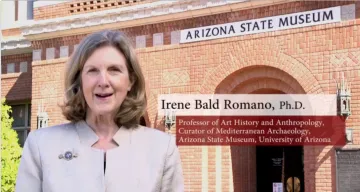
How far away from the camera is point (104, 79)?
7.05ft

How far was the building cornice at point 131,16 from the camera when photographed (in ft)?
39.6

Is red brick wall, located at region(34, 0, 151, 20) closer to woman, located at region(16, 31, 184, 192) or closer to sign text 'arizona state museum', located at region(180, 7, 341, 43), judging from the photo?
sign text 'arizona state museum', located at region(180, 7, 341, 43)

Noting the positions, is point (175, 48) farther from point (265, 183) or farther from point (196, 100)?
point (265, 183)

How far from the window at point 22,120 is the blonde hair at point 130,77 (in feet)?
46.8

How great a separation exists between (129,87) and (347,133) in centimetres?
900

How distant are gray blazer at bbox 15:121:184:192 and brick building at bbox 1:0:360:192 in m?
8.94

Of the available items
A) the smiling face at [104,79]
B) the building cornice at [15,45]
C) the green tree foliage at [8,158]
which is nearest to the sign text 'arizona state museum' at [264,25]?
the green tree foliage at [8,158]

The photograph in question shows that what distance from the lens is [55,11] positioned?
47.6 ft

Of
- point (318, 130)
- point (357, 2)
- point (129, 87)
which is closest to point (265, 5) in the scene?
point (357, 2)

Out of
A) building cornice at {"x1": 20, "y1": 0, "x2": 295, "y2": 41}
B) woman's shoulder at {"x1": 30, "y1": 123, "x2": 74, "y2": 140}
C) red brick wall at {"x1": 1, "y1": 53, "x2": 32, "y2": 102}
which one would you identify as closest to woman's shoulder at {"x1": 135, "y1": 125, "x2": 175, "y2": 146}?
woman's shoulder at {"x1": 30, "y1": 123, "x2": 74, "y2": 140}

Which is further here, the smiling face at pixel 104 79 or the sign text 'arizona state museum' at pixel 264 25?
the sign text 'arizona state museum' at pixel 264 25

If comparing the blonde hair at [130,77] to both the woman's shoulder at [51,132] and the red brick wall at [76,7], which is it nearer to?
the woman's shoulder at [51,132]

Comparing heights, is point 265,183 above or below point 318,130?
below

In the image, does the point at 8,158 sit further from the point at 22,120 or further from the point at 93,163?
the point at 93,163
